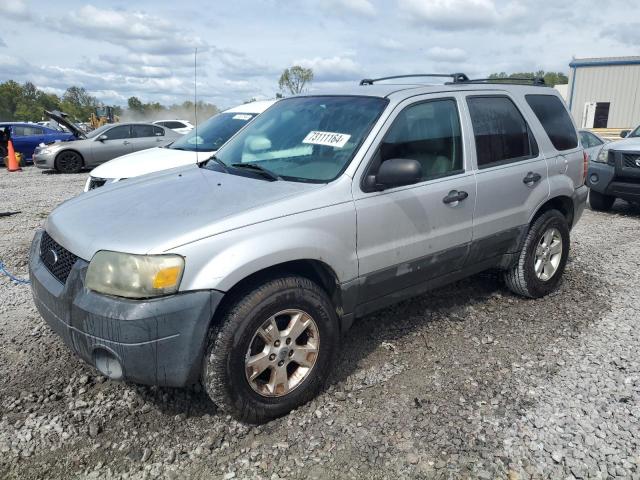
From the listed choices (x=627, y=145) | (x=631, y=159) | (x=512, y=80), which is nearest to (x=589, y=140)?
(x=627, y=145)

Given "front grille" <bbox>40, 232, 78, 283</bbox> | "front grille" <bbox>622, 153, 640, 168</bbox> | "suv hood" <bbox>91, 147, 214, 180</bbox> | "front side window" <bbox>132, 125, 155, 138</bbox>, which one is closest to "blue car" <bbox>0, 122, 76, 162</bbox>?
"front side window" <bbox>132, 125, 155, 138</bbox>

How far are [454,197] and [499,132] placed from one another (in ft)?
2.87

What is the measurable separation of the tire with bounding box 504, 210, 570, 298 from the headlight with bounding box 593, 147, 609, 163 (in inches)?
188

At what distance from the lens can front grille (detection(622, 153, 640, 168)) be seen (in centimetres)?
800

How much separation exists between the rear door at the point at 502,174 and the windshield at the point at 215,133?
388 centimetres

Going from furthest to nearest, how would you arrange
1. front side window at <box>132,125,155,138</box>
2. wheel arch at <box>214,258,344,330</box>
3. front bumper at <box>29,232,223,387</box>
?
front side window at <box>132,125,155,138</box>
wheel arch at <box>214,258,344,330</box>
front bumper at <box>29,232,223,387</box>

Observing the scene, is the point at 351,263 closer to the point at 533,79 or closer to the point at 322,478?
the point at 322,478

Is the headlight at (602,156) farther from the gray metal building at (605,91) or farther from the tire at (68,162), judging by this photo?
the gray metal building at (605,91)

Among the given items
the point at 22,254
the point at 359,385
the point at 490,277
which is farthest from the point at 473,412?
the point at 22,254

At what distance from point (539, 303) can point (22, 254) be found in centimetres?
547

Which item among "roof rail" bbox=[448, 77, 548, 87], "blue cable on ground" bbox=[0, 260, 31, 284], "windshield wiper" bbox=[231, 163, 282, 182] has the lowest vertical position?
"blue cable on ground" bbox=[0, 260, 31, 284]

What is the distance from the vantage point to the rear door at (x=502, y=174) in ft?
12.7

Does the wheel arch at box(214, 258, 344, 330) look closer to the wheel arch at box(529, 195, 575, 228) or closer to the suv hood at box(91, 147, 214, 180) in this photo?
the wheel arch at box(529, 195, 575, 228)

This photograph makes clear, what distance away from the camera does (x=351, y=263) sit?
10.2 feet
